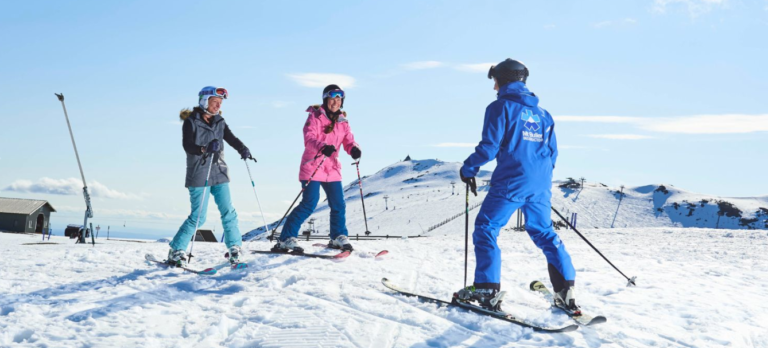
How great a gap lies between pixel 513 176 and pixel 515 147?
25 centimetres

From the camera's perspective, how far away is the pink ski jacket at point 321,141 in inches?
284

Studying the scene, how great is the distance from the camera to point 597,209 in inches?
3497

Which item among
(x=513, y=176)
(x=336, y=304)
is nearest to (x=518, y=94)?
(x=513, y=176)

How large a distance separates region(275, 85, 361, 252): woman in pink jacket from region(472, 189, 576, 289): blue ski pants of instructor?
3.07 meters

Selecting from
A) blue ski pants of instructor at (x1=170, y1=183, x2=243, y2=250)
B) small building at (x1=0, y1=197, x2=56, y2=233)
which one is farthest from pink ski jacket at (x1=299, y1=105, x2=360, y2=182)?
small building at (x1=0, y1=197, x2=56, y2=233)

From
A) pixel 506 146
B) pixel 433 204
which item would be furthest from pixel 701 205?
pixel 506 146

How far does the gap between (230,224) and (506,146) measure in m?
3.93

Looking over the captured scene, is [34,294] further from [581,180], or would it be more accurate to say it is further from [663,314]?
[581,180]

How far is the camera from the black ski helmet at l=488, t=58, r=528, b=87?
15.0ft

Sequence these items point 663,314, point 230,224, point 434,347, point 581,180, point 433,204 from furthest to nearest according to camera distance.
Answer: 1. point 581,180
2. point 433,204
3. point 230,224
4. point 663,314
5. point 434,347

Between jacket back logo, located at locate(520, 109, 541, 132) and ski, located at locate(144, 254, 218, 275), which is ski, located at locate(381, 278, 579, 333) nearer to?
jacket back logo, located at locate(520, 109, 541, 132)

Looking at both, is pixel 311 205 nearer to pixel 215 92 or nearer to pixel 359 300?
pixel 215 92

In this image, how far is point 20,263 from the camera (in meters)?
7.24

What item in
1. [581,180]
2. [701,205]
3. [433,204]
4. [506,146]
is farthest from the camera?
[581,180]
